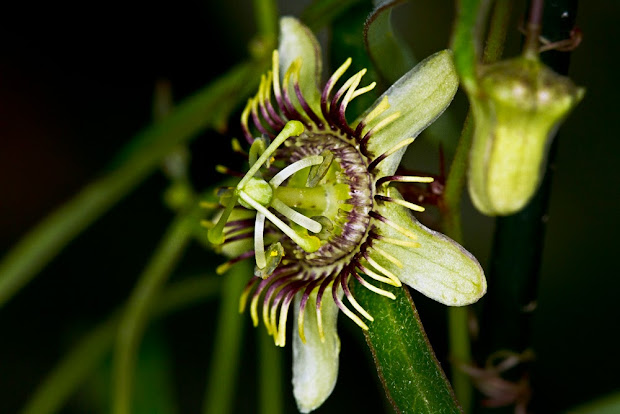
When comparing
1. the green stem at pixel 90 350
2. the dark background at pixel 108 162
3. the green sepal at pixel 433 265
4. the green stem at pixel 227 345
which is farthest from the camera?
the dark background at pixel 108 162

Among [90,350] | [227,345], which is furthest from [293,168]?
[90,350]

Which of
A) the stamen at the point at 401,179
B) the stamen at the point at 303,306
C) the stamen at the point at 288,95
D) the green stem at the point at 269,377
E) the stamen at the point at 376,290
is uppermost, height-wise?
the stamen at the point at 288,95

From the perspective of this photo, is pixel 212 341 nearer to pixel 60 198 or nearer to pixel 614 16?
pixel 60 198

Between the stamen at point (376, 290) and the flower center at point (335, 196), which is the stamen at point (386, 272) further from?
the flower center at point (335, 196)

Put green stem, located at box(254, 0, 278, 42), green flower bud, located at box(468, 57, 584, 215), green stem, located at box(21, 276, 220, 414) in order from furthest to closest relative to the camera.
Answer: green stem, located at box(21, 276, 220, 414) < green stem, located at box(254, 0, 278, 42) < green flower bud, located at box(468, 57, 584, 215)

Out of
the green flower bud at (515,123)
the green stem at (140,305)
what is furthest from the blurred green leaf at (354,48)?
the green stem at (140,305)

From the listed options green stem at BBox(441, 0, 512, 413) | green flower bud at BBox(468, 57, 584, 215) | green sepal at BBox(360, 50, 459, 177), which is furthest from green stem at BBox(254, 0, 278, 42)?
green flower bud at BBox(468, 57, 584, 215)

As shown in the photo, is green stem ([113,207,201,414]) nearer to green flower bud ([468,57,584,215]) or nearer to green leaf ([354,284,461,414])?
green leaf ([354,284,461,414])
